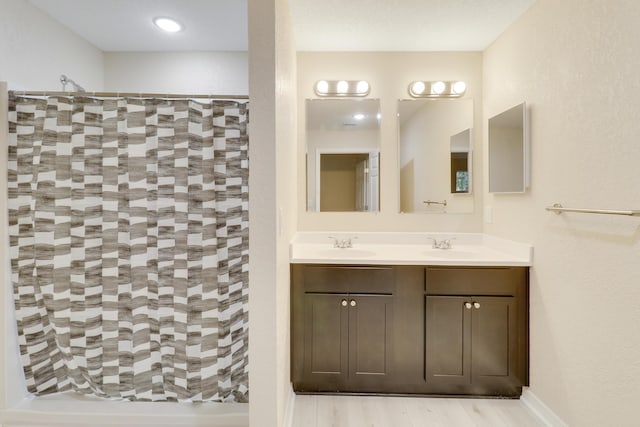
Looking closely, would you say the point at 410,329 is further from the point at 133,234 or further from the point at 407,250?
the point at 133,234

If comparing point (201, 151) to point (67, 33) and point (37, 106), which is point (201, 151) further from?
point (67, 33)

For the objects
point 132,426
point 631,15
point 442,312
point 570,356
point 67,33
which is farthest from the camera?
point 67,33

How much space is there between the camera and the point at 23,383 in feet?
6.19

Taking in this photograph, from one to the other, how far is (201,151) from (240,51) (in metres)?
1.18

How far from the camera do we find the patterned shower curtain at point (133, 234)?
1837 mm

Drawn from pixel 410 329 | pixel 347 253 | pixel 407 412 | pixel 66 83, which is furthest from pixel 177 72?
pixel 407 412

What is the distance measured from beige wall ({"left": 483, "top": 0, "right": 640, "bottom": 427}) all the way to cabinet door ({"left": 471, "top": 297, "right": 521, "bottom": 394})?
114 mm

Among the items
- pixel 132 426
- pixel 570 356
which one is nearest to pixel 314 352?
pixel 132 426

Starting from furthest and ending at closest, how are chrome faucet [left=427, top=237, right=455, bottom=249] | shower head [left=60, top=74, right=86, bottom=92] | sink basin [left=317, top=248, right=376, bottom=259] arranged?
1. chrome faucet [left=427, top=237, right=455, bottom=249]
2. sink basin [left=317, top=248, right=376, bottom=259]
3. shower head [left=60, top=74, right=86, bottom=92]

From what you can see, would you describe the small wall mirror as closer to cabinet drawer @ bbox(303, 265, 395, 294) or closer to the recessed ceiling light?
cabinet drawer @ bbox(303, 265, 395, 294)

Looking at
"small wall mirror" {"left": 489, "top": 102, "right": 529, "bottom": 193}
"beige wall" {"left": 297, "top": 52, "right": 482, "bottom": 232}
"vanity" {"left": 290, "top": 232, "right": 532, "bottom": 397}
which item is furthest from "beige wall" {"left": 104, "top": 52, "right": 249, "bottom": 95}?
"small wall mirror" {"left": 489, "top": 102, "right": 529, "bottom": 193}

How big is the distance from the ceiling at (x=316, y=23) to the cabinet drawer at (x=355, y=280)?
160 cm

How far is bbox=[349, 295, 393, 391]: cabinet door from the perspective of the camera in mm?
2084

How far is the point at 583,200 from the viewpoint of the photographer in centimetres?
159
